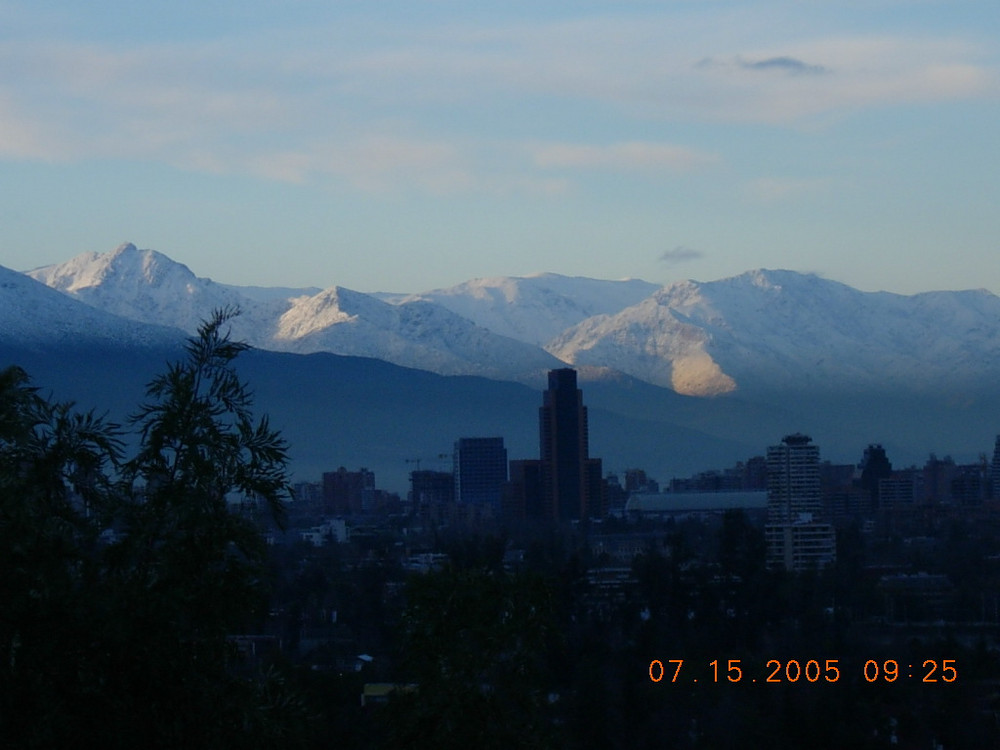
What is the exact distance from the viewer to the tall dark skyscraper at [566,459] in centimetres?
8638

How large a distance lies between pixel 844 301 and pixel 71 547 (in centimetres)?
18159

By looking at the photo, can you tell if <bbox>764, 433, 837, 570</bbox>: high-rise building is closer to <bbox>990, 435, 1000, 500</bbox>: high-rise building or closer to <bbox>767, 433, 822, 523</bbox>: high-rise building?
<bbox>767, 433, 822, 523</bbox>: high-rise building

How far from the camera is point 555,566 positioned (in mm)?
41406

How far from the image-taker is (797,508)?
254 ft

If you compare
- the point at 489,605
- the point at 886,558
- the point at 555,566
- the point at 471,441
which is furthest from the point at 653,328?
the point at 489,605

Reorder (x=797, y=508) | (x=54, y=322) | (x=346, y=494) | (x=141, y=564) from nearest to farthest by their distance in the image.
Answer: (x=141, y=564)
(x=797, y=508)
(x=346, y=494)
(x=54, y=322)

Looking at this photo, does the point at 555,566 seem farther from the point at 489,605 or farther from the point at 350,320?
the point at 350,320

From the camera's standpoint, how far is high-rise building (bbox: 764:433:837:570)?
176ft

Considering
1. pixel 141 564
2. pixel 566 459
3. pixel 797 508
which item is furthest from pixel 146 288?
pixel 141 564
